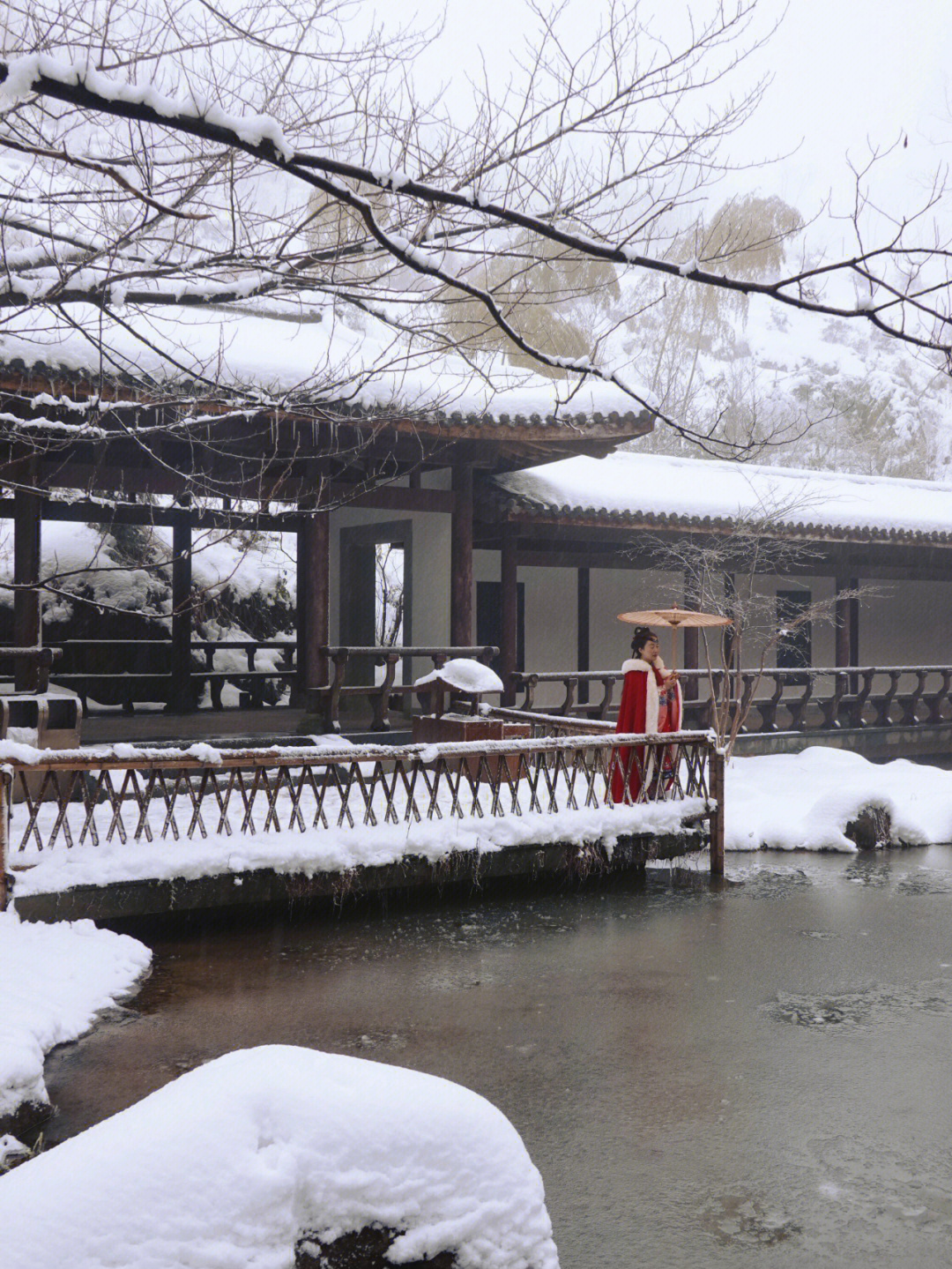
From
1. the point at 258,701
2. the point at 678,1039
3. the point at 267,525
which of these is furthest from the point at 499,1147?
the point at 258,701

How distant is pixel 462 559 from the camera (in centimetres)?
1214

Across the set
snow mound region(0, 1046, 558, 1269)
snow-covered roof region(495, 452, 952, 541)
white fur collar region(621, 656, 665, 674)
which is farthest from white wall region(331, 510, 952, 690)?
snow mound region(0, 1046, 558, 1269)

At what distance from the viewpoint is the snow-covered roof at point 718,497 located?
1388 centimetres

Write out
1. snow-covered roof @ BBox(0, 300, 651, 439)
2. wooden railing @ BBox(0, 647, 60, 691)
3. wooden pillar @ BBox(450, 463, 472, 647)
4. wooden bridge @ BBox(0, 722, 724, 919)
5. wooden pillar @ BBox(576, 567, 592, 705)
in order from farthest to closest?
wooden pillar @ BBox(576, 567, 592, 705) < wooden pillar @ BBox(450, 463, 472, 647) < wooden railing @ BBox(0, 647, 60, 691) < snow-covered roof @ BBox(0, 300, 651, 439) < wooden bridge @ BBox(0, 722, 724, 919)

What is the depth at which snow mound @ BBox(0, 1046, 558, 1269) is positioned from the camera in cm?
237

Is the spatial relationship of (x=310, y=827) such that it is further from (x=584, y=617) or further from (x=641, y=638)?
(x=584, y=617)

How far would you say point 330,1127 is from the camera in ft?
9.08

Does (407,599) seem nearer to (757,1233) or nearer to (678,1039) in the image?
(678,1039)

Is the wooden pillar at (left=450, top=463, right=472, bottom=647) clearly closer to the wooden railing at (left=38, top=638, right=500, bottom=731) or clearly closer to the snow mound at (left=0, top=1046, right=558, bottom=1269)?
the wooden railing at (left=38, top=638, right=500, bottom=731)

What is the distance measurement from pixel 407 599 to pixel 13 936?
7787mm

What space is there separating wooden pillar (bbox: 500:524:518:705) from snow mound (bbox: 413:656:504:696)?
220cm

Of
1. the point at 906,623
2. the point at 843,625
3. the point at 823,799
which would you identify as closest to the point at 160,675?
the point at 823,799

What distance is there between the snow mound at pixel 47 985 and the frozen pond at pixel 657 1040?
161 millimetres

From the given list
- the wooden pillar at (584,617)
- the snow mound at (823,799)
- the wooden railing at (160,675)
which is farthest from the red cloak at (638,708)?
the wooden pillar at (584,617)
